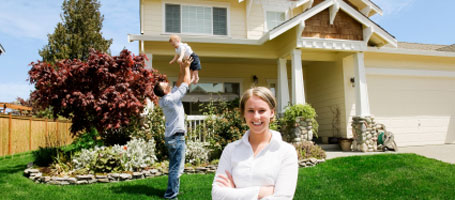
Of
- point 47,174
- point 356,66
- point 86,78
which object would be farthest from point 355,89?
point 47,174

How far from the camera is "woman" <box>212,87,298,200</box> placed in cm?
175

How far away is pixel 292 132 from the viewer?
8398 millimetres

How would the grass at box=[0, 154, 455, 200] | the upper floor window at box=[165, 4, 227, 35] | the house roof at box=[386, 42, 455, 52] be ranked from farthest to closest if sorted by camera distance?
the house roof at box=[386, 42, 455, 52], the upper floor window at box=[165, 4, 227, 35], the grass at box=[0, 154, 455, 200]

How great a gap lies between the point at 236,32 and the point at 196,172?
6085mm

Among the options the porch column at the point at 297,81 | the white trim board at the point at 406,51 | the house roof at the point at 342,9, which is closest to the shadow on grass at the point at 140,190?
the porch column at the point at 297,81

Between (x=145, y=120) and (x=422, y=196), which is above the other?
(x=145, y=120)

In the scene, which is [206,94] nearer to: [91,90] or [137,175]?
[91,90]

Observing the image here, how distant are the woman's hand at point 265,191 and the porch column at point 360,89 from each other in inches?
330

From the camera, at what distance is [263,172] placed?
1779 millimetres

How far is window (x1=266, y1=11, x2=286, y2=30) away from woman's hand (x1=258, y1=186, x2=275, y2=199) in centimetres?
1022

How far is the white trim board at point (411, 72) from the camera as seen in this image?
10652mm

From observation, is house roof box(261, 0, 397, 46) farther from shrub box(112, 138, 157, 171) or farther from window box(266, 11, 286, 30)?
shrub box(112, 138, 157, 171)

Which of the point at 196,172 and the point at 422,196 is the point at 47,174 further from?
the point at 422,196

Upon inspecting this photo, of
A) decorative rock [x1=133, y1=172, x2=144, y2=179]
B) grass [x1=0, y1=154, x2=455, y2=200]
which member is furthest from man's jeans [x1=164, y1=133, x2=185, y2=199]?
decorative rock [x1=133, y1=172, x2=144, y2=179]
